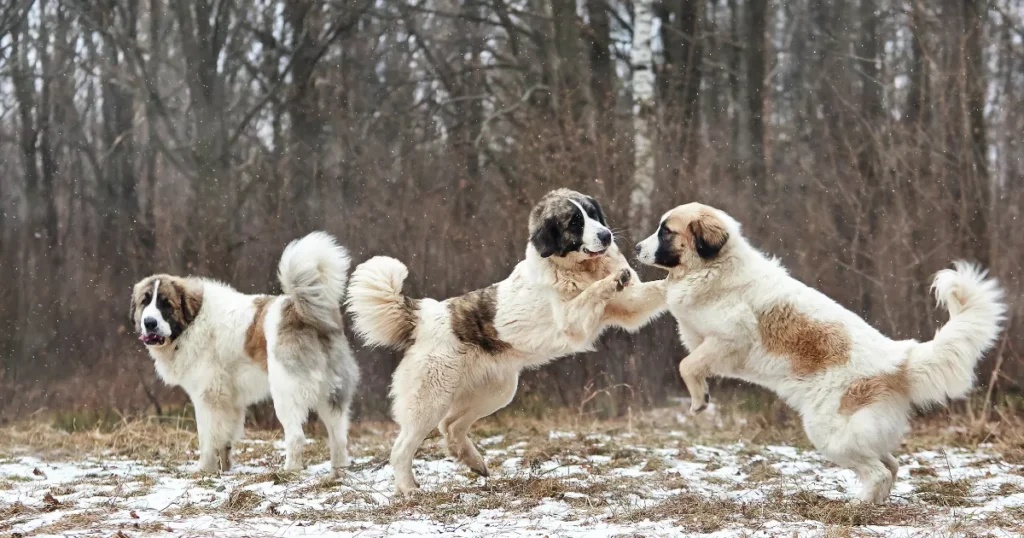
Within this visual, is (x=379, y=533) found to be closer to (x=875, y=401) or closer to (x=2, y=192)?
(x=875, y=401)

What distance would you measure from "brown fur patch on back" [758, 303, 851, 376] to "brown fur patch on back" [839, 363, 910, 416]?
16 centimetres

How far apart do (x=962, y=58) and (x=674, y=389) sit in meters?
4.39

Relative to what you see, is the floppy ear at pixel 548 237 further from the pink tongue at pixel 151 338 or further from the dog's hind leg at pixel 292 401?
the pink tongue at pixel 151 338

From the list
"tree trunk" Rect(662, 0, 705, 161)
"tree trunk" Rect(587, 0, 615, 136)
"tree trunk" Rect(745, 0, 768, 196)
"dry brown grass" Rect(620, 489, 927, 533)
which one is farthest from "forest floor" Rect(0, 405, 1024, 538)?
"tree trunk" Rect(745, 0, 768, 196)

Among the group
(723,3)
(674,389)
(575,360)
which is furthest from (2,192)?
(723,3)

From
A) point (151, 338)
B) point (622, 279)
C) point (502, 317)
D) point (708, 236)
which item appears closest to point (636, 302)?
point (622, 279)

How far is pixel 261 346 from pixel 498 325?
187cm

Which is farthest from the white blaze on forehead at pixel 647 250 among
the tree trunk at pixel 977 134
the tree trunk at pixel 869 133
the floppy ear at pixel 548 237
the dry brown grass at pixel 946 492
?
the tree trunk at pixel 977 134

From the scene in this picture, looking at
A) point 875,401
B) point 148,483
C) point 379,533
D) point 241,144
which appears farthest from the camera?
point 241,144

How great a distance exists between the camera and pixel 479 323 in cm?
612

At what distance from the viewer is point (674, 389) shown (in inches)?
390

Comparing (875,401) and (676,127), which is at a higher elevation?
(676,127)

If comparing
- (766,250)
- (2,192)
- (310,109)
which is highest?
(310,109)

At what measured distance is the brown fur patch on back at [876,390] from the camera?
511 cm
